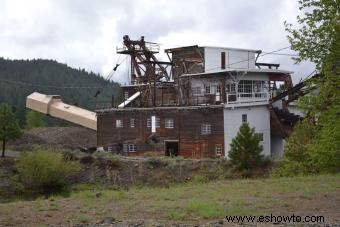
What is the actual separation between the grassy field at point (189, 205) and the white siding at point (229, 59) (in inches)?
1236

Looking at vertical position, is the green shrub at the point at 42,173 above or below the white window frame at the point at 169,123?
below

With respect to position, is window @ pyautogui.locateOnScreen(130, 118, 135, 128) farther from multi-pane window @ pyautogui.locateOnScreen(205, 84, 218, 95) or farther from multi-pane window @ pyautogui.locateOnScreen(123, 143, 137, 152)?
multi-pane window @ pyautogui.locateOnScreen(205, 84, 218, 95)

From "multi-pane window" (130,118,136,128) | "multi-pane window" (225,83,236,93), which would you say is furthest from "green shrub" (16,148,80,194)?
"multi-pane window" (225,83,236,93)

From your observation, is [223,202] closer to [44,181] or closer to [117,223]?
[117,223]

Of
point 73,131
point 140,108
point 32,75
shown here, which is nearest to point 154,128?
point 140,108

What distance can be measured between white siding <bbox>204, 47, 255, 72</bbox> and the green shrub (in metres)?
22.6

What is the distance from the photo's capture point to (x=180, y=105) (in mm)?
47438

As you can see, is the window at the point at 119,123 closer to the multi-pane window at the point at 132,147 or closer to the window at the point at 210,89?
the multi-pane window at the point at 132,147

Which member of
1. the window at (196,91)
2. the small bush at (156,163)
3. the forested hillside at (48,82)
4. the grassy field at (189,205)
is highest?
the forested hillside at (48,82)

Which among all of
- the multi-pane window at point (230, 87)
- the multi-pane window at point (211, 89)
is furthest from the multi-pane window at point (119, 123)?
the multi-pane window at point (230, 87)

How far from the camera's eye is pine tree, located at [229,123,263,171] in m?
34.8

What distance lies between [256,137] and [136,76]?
2304cm

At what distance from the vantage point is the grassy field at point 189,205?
11.8 meters

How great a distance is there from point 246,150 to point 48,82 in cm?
11188
